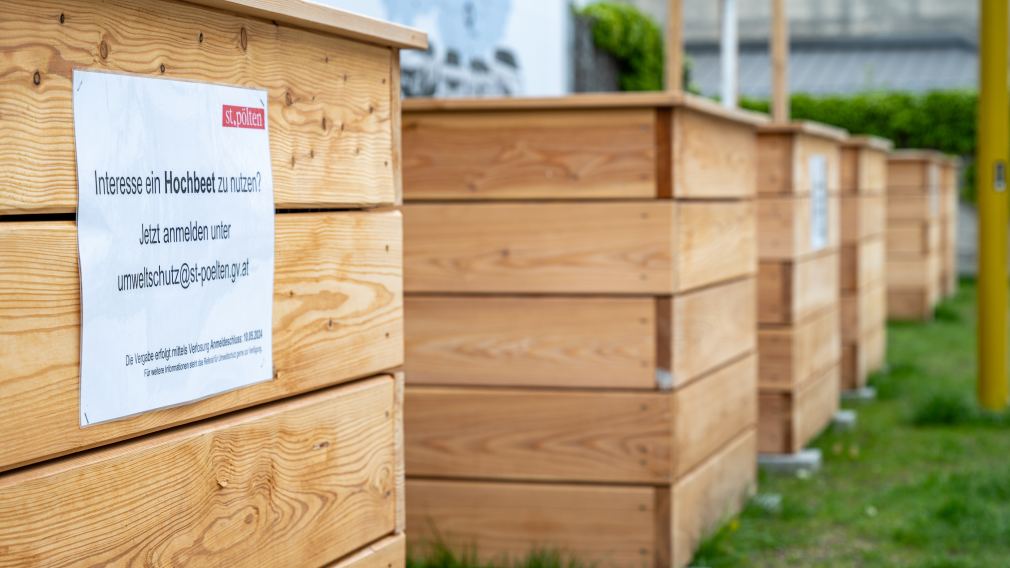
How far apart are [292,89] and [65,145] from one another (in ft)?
2.09

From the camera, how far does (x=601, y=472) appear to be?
4.47m

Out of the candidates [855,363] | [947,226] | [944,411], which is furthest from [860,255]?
[947,226]

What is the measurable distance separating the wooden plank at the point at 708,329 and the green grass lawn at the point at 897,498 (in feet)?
2.31

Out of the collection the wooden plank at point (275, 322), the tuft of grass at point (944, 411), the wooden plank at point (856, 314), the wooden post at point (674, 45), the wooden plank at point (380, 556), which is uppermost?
the wooden post at point (674, 45)

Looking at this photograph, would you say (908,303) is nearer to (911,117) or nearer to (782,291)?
(782,291)

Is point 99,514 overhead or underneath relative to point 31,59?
underneath

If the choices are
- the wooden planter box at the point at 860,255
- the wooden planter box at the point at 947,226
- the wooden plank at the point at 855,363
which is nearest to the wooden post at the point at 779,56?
the wooden planter box at the point at 860,255

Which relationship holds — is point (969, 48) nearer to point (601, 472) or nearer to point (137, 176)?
point (601, 472)

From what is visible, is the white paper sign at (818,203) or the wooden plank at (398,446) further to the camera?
the white paper sign at (818,203)

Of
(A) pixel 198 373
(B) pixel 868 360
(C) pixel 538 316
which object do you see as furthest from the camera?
(B) pixel 868 360

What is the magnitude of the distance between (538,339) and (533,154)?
624mm

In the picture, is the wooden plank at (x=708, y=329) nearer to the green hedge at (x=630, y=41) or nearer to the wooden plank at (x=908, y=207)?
the green hedge at (x=630, y=41)

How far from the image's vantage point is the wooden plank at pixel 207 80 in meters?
2.00

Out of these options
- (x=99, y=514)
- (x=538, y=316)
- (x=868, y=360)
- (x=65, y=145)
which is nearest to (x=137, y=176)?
(x=65, y=145)
